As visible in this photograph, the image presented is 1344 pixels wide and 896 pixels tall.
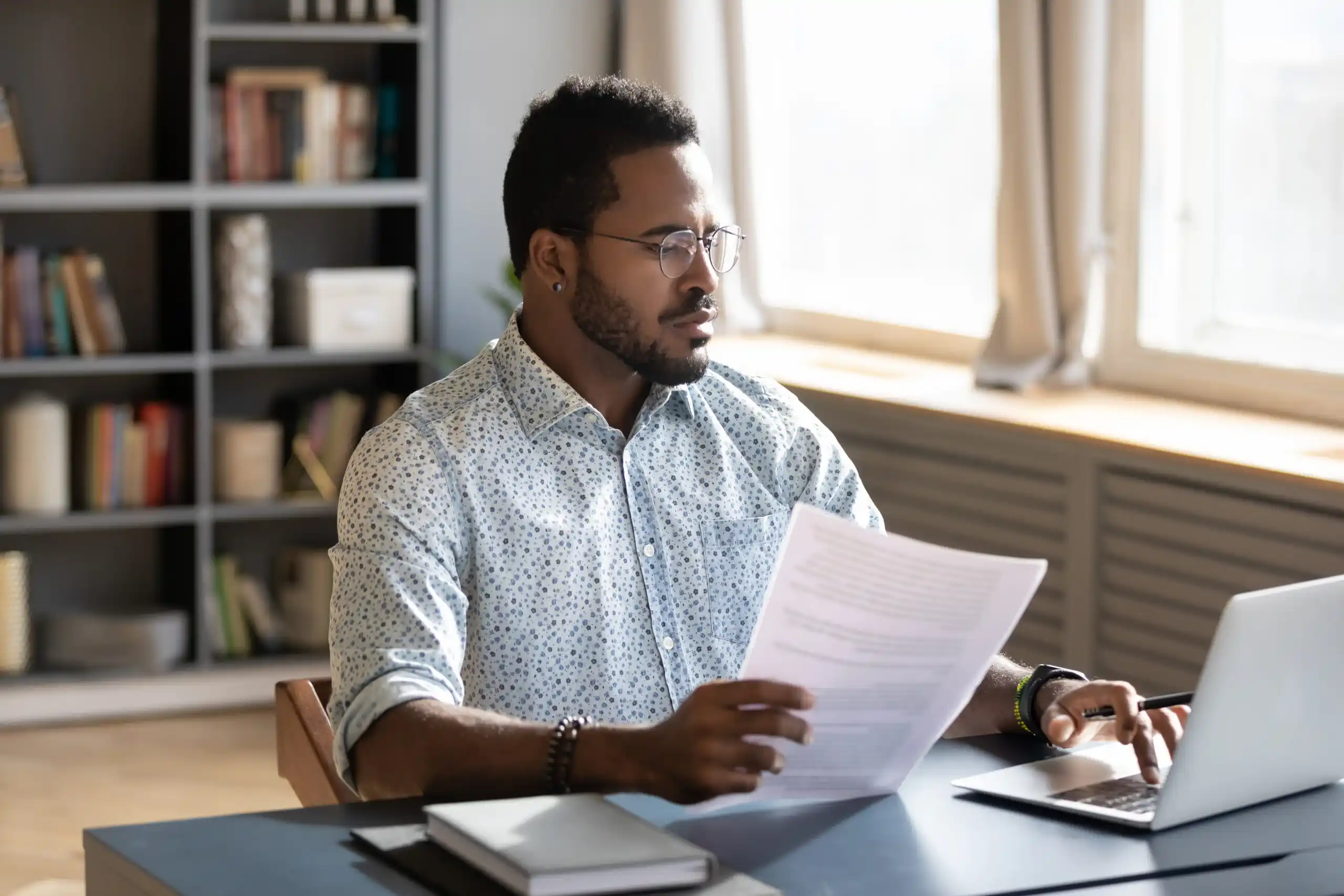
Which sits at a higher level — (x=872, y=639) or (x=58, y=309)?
(x=58, y=309)

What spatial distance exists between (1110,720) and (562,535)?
573 mm

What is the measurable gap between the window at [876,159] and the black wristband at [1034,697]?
2306 millimetres

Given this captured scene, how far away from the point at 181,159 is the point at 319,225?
443mm

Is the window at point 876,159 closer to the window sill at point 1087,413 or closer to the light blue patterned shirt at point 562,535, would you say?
the window sill at point 1087,413

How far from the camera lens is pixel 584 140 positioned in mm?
2051

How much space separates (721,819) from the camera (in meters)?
1.54

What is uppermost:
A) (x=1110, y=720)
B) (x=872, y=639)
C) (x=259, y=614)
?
(x=872, y=639)

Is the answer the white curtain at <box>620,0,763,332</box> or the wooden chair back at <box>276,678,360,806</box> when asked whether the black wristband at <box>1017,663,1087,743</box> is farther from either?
the white curtain at <box>620,0,763,332</box>

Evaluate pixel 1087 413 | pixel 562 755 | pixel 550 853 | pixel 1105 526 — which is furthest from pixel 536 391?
pixel 1087 413

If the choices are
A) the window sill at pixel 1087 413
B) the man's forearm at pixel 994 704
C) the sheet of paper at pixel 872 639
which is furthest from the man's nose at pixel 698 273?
the window sill at pixel 1087 413

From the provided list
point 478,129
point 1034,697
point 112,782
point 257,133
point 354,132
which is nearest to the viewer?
point 1034,697

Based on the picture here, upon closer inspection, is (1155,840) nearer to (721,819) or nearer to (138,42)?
(721,819)

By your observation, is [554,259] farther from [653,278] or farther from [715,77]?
[715,77]

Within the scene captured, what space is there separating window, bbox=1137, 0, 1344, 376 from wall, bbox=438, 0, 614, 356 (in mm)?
1599
